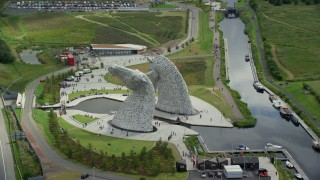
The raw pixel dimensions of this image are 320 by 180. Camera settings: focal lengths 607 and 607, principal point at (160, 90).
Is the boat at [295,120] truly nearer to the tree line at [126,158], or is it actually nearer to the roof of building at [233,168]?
the tree line at [126,158]

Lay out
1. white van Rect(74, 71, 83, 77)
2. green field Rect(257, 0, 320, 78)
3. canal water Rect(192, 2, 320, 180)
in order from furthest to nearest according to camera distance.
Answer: green field Rect(257, 0, 320, 78), white van Rect(74, 71, 83, 77), canal water Rect(192, 2, 320, 180)

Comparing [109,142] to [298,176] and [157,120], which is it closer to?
[157,120]

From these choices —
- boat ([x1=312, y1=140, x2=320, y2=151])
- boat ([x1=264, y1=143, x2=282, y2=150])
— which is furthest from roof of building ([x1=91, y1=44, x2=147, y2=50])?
boat ([x1=312, y1=140, x2=320, y2=151])

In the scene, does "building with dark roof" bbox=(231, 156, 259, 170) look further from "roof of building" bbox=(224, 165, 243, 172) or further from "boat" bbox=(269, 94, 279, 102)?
"boat" bbox=(269, 94, 279, 102)

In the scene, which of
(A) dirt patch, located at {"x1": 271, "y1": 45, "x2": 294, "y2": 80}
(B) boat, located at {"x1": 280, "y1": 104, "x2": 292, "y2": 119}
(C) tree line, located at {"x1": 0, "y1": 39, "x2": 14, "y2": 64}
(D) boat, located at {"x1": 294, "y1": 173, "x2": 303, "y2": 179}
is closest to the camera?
(D) boat, located at {"x1": 294, "y1": 173, "x2": 303, "y2": 179}

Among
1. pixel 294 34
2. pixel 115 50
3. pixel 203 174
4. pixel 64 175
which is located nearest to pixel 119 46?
pixel 115 50

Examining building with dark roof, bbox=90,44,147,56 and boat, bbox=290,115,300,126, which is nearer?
boat, bbox=290,115,300,126

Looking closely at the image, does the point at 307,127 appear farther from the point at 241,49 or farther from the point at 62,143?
the point at 241,49
